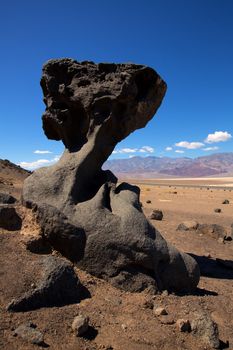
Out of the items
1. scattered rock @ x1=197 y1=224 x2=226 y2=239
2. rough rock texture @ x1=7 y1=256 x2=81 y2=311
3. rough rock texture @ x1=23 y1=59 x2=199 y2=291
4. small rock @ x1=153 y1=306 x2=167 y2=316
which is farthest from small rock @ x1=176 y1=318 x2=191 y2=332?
scattered rock @ x1=197 y1=224 x2=226 y2=239

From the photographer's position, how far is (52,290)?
5.04 m

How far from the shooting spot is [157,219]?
1398 centimetres

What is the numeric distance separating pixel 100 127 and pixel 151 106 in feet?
3.61

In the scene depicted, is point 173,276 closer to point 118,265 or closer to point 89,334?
point 118,265

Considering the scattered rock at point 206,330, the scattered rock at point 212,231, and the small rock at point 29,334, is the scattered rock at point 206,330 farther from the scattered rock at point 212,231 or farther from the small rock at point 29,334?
the scattered rock at point 212,231

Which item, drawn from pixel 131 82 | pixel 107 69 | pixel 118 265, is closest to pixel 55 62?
pixel 107 69

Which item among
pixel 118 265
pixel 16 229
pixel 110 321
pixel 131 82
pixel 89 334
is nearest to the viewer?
pixel 89 334

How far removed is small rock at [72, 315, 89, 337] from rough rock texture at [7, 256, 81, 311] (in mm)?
495

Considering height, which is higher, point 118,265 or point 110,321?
point 118,265

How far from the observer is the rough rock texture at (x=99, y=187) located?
6.06 metres

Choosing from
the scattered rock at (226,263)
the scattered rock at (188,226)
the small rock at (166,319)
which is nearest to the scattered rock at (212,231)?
the scattered rock at (188,226)

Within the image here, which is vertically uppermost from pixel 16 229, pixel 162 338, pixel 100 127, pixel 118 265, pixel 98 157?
pixel 100 127

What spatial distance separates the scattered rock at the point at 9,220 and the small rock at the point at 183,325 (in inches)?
121

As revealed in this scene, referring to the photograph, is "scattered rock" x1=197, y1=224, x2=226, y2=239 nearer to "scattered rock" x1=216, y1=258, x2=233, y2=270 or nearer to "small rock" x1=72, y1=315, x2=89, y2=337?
"scattered rock" x1=216, y1=258, x2=233, y2=270
